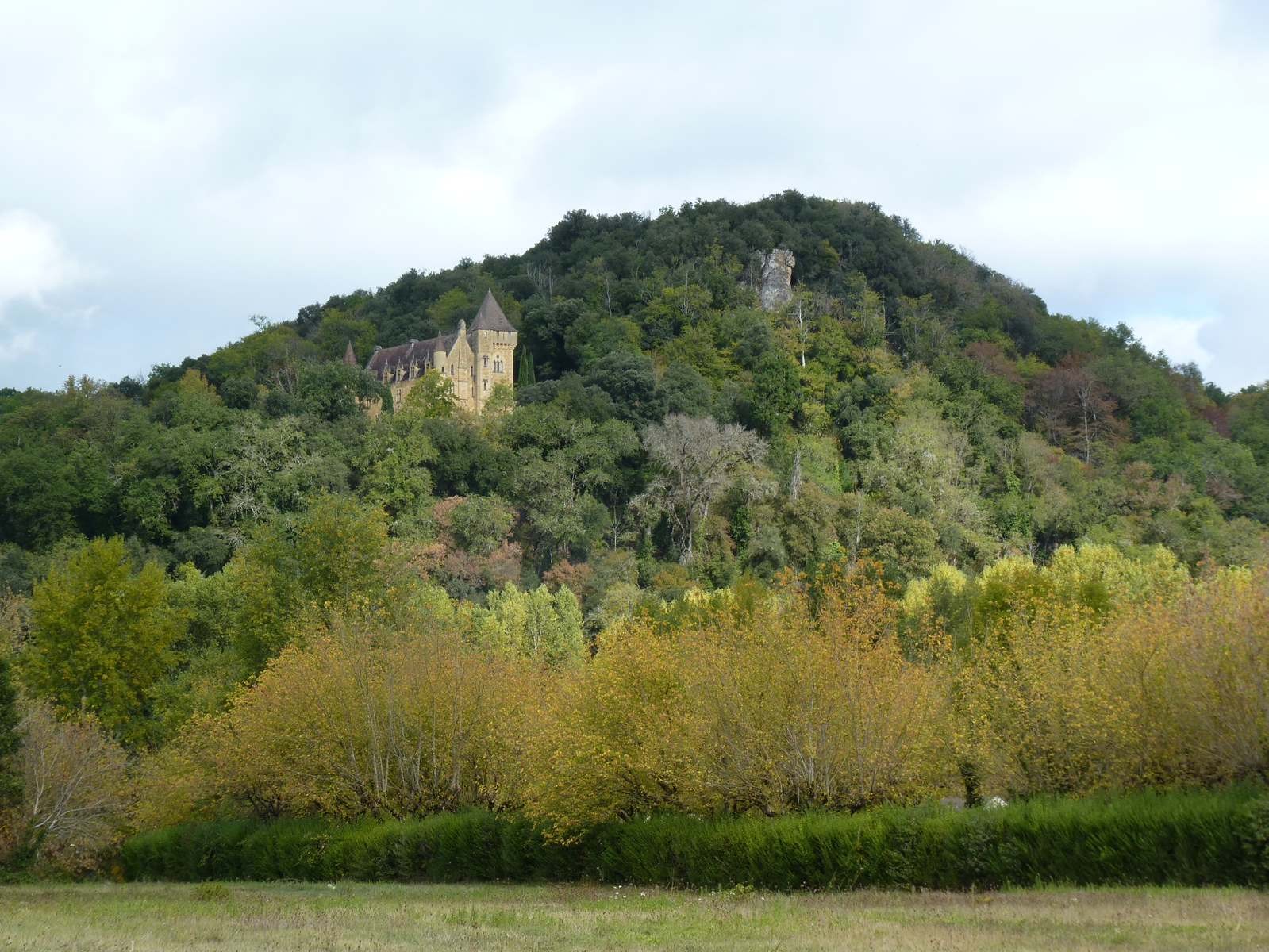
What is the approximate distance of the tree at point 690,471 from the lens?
84.8 metres

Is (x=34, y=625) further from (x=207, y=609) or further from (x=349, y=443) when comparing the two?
(x=349, y=443)

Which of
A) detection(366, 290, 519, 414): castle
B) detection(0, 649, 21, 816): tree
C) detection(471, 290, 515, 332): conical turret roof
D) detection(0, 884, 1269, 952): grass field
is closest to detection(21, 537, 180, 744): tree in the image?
detection(0, 649, 21, 816): tree

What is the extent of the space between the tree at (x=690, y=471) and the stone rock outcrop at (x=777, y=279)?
35609 millimetres

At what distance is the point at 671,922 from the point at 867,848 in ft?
14.6

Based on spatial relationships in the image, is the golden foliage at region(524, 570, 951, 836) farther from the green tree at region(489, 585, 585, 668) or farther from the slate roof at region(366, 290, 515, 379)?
the slate roof at region(366, 290, 515, 379)

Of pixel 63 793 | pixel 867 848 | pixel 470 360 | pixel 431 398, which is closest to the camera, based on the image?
pixel 867 848

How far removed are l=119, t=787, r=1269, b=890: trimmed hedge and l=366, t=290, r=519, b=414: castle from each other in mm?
82831

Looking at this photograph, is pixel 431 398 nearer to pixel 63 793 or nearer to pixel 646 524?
pixel 646 524

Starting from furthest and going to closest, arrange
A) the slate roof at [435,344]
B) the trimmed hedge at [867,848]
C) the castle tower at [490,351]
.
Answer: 1. the slate roof at [435,344]
2. the castle tower at [490,351]
3. the trimmed hedge at [867,848]

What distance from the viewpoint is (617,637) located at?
104ft

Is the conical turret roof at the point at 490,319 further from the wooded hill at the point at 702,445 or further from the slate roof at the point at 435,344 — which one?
the wooded hill at the point at 702,445

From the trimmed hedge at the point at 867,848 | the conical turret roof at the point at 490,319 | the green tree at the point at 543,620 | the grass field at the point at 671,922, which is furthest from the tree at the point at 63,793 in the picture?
the conical turret roof at the point at 490,319

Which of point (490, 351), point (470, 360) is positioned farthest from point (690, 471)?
point (490, 351)

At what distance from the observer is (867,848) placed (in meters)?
23.4
